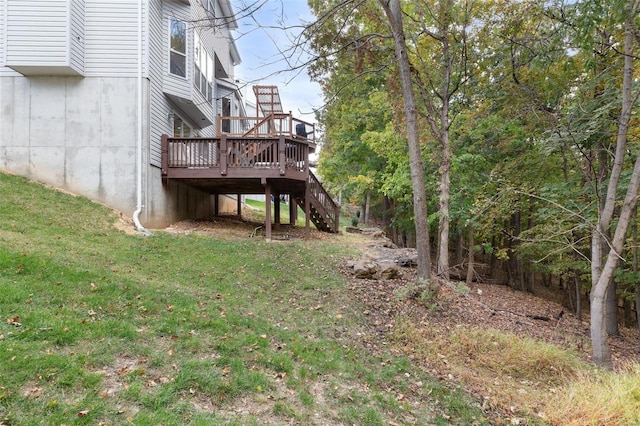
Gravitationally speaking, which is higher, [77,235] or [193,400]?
[77,235]

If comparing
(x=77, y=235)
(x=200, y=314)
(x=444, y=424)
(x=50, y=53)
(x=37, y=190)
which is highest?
(x=50, y=53)

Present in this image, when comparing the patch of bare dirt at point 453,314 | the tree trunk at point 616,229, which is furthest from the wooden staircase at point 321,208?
the tree trunk at point 616,229

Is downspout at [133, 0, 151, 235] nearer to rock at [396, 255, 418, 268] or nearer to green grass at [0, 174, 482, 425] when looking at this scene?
green grass at [0, 174, 482, 425]

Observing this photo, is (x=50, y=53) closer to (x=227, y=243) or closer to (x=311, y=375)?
(x=227, y=243)

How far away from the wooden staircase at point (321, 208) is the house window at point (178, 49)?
19.4 ft

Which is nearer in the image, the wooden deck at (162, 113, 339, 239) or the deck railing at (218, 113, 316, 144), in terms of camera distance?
the wooden deck at (162, 113, 339, 239)

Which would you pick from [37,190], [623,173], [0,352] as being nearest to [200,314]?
[0,352]

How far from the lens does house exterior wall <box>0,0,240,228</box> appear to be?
10.1 m

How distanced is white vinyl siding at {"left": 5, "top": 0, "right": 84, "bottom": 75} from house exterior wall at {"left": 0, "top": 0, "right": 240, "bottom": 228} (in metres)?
0.58

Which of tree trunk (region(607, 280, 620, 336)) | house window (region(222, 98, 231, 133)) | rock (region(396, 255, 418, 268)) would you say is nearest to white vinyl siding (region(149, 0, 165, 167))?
house window (region(222, 98, 231, 133))

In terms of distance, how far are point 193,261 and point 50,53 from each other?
726 centimetres

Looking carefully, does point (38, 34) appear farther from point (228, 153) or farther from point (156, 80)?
point (228, 153)

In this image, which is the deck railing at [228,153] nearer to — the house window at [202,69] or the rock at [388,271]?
the house window at [202,69]

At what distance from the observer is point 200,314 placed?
5.00 metres
